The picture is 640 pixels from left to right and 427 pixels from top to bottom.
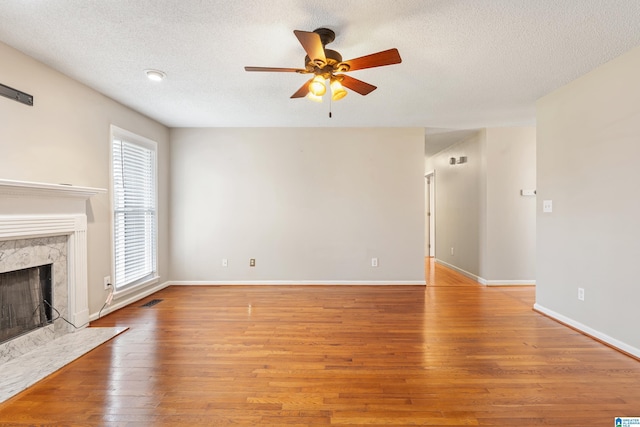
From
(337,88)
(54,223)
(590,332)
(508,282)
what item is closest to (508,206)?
(508,282)

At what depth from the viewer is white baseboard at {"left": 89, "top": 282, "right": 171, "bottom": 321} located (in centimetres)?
318

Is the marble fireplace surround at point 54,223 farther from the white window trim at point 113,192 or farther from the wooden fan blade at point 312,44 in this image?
the wooden fan blade at point 312,44

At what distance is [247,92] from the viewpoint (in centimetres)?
312

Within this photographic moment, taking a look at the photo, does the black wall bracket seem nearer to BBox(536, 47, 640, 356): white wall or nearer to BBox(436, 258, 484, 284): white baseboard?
BBox(536, 47, 640, 356): white wall

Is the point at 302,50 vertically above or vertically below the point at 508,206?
above

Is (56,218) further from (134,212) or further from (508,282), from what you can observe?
(508,282)

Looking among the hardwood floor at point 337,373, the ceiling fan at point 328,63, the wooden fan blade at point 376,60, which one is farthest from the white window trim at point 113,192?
the wooden fan blade at point 376,60

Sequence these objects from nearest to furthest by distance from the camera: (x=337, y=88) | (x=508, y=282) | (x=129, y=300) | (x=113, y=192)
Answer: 1. (x=337, y=88)
2. (x=113, y=192)
3. (x=129, y=300)
4. (x=508, y=282)

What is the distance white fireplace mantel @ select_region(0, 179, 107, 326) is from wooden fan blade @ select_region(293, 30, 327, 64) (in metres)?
2.24

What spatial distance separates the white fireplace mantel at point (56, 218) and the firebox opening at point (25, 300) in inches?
6.7

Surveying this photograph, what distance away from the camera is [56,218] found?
8.45 feet

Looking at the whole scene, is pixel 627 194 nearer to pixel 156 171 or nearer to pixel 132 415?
pixel 132 415

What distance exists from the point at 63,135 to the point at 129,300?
2.02m

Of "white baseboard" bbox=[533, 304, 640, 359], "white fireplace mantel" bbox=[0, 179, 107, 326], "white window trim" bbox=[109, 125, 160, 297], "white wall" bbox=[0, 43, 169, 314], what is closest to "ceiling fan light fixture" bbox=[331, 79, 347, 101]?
"white fireplace mantel" bbox=[0, 179, 107, 326]
